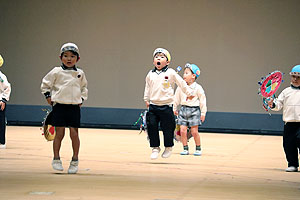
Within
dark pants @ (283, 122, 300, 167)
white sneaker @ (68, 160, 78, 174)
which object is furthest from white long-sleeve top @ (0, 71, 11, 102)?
dark pants @ (283, 122, 300, 167)

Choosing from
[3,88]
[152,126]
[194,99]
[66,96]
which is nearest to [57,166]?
[66,96]

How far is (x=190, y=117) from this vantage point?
7.86m

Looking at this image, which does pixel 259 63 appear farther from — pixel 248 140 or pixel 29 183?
pixel 29 183

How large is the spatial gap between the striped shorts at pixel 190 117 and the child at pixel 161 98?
1127 millimetres

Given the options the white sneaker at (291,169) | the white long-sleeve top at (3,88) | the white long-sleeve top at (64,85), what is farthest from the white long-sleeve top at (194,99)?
the white long-sleeve top at (64,85)

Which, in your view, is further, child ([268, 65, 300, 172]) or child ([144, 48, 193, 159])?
child ([144, 48, 193, 159])

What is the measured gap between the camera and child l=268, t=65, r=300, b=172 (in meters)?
6.16

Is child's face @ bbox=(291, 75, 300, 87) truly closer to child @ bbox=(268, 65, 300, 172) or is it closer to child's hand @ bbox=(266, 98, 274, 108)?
child @ bbox=(268, 65, 300, 172)

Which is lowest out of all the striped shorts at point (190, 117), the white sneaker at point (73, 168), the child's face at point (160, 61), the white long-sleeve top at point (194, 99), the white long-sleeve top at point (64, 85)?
the white sneaker at point (73, 168)

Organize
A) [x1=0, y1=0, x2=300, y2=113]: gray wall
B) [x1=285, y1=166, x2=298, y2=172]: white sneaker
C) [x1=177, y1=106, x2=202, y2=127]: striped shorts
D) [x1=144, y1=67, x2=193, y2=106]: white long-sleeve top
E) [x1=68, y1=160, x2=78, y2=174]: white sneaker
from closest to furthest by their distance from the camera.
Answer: [x1=68, y1=160, x2=78, y2=174]: white sneaker < [x1=285, y1=166, x2=298, y2=172]: white sneaker < [x1=144, y1=67, x2=193, y2=106]: white long-sleeve top < [x1=177, y1=106, x2=202, y2=127]: striped shorts < [x1=0, y1=0, x2=300, y2=113]: gray wall

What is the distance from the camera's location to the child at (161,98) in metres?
6.61

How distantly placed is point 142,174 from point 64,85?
43.6 inches

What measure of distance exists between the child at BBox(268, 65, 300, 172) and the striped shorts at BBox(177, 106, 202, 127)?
174 centimetres

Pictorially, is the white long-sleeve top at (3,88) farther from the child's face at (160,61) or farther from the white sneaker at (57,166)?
the white sneaker at (57,166)
